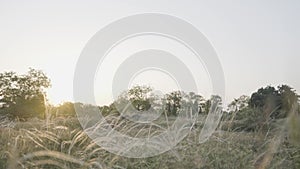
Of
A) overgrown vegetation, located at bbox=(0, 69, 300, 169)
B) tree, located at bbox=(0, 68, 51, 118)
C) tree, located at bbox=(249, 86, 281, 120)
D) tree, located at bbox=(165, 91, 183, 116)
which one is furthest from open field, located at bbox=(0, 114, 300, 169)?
tree, located at bbox=(0, 68, 51, 118)

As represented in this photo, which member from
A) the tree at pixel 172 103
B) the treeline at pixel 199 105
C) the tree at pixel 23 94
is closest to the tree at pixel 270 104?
the treeline at pixel 199 105

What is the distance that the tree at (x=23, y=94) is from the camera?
28.4 meters

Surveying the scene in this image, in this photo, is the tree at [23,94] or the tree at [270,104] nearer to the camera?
the tree at [270,104]

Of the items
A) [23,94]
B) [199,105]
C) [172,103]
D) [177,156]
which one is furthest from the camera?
[23,94]

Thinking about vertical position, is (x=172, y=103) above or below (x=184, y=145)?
above

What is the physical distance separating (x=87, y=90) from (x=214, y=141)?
234 cm

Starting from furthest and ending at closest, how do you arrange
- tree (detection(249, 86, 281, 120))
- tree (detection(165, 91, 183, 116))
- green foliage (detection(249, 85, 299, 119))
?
tree (detection(165, 91, 183, 116))
tree (detection(249, 86, 281, 120))
green foliage (detection(249, 85, 299, 119))

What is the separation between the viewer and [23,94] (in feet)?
108

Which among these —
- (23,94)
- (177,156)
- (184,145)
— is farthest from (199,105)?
(23,94)

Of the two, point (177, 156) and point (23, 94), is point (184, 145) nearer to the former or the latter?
point (177, 156)

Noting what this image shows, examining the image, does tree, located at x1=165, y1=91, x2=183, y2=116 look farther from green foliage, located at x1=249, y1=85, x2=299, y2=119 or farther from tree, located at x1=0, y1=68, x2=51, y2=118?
tree, located at x1=0, y1=68, x2=51, y2=118

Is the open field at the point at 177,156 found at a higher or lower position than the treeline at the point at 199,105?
lower

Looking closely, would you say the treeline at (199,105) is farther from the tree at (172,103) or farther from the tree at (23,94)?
the tree at (23,94)

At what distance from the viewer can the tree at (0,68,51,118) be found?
28423 millimetres
